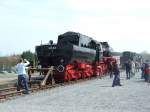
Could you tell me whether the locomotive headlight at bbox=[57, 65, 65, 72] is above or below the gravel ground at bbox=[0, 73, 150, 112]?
above

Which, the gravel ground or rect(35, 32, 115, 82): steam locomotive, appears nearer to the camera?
the gravel ground

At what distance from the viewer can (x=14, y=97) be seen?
18.8 meters

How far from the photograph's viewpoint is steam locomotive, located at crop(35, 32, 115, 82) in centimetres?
2759

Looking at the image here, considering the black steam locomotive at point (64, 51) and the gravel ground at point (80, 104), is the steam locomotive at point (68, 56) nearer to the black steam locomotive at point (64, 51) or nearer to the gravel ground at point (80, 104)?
the black steam locomotive at point (64, 51)

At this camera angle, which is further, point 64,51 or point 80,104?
point 64,51

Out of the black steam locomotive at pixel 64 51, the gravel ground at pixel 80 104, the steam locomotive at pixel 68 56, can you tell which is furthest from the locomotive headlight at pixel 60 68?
the gravel ground at pixel 80 104

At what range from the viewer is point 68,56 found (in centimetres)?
2791

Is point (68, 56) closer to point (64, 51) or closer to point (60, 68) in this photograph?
point (64, 51)

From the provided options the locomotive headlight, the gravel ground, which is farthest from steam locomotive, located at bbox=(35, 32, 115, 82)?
the gravel ground

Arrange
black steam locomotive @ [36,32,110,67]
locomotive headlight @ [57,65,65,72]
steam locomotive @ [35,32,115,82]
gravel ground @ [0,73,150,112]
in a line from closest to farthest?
gravel ground @ [0,73,150,112] < locomotive headlight @ [57,65,65,72] < steam locomotive @ [35,32,115,82] < black steam locomotive @ [36,32,110,67]

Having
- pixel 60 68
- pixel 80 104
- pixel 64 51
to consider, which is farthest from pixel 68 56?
pixel 80 104

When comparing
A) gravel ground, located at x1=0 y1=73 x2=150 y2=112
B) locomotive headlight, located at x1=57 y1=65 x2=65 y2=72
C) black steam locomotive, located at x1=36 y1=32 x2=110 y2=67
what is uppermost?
black steam locomotive, located at x1=36 y1=32 x2=110 y2=67

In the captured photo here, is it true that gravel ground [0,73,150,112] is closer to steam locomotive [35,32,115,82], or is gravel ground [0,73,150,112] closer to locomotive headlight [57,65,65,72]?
locomotive headlight [57,65,65,72]

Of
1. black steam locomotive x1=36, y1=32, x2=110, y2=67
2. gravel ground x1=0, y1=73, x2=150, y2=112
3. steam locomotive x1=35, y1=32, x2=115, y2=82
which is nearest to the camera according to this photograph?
gravel ground x1=0, y1=73, x2=150, y2=112
